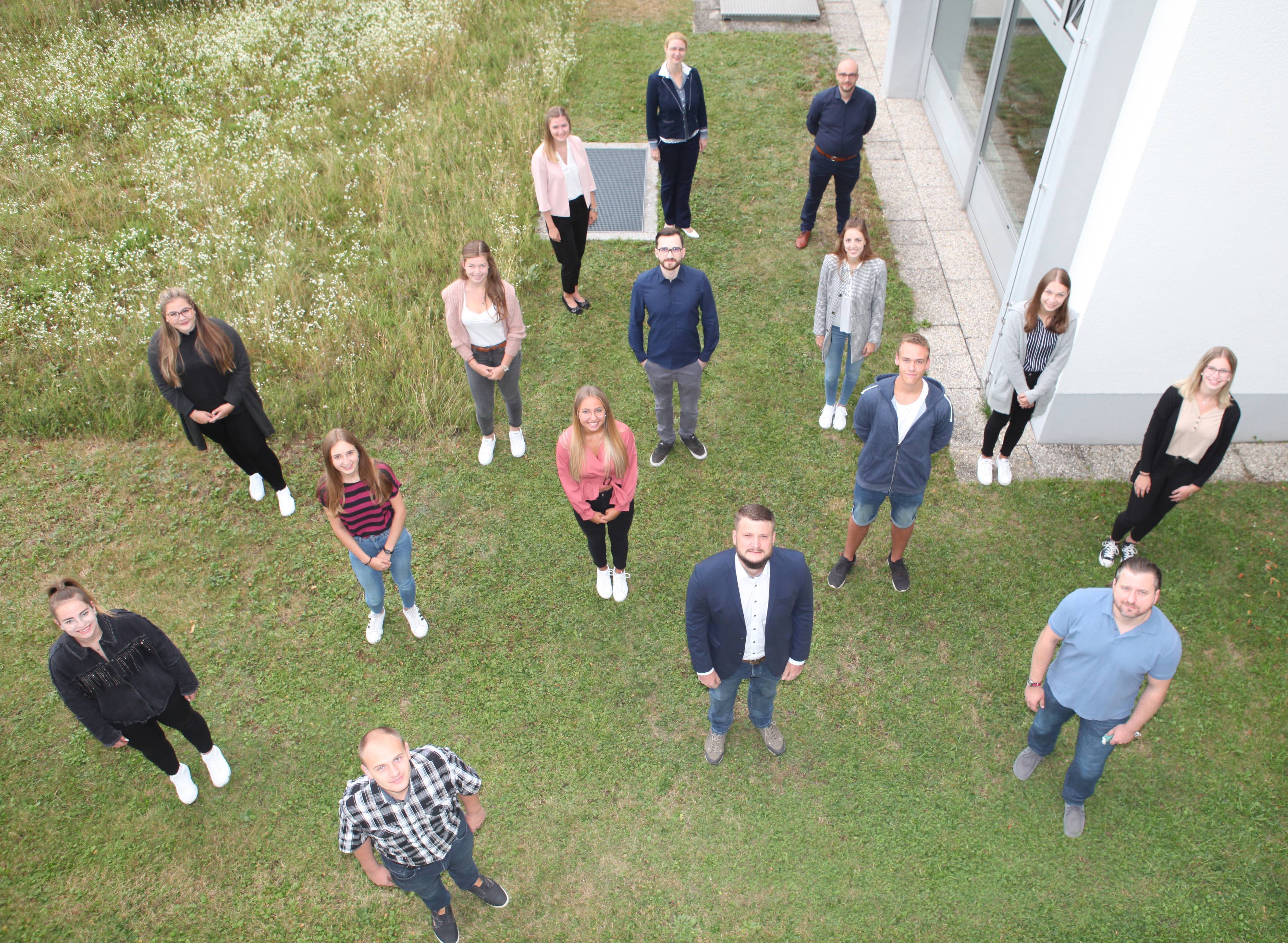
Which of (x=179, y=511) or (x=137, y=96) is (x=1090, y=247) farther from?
(x=137, y=96)

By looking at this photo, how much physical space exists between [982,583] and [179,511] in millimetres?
6560

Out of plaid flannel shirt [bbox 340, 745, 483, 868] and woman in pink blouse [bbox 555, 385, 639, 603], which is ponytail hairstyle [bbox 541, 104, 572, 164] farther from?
plaid flannel shirt [bbox 340, 745, 483, 868]

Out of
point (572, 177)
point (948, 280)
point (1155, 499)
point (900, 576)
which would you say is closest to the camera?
point (1155, 499)

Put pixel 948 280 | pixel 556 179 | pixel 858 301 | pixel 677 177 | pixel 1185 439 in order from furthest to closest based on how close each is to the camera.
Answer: pixel 677 177 → pixel 948 280 → pixel 556 179 → pixel 858 301 → pixel 1185 439

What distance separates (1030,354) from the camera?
6043 millimetres

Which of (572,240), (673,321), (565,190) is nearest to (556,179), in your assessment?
(565,190)

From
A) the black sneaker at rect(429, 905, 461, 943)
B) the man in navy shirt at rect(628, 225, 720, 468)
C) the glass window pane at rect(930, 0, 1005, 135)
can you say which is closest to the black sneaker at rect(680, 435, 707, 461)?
the man in navy shirt at rect(628, 225, 720, 468)

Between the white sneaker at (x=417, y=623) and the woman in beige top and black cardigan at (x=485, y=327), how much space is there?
6.16 ft

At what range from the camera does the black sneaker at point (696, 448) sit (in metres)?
7.14

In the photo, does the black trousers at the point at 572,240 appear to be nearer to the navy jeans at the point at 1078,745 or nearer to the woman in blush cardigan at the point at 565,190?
the woman in blush cardigan at the point at 565,190

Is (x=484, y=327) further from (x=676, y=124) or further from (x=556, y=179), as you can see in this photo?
(x=676, y=124)

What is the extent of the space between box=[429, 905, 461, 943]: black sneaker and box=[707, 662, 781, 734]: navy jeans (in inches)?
71.9

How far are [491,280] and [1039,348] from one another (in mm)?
4004

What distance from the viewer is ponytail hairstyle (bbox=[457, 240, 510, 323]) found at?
6004mm
